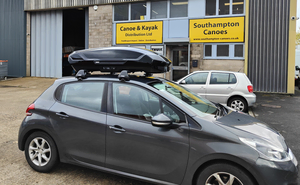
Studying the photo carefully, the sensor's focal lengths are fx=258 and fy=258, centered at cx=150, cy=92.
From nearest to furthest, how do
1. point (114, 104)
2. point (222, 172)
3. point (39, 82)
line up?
1. point (222, 172)
2. point (114, 104)
3. point (39, 82)

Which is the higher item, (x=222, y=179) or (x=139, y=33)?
(x=139, y=33)

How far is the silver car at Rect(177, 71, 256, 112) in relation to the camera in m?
8.70

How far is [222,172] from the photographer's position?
2.64m

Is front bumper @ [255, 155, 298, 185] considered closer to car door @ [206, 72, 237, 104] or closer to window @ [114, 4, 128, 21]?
car door @ [206, 72, 237, 104]

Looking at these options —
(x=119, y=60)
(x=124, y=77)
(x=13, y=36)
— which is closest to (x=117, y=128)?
(x=124, y=77)

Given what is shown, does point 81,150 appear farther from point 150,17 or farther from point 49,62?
point 49,62

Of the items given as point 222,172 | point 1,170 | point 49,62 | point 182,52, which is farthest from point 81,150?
point 49,62

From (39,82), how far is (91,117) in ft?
53.0

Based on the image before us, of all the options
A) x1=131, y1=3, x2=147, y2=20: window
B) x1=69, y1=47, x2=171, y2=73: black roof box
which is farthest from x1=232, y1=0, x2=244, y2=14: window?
x1=69, y1=47, x2=171, y2=73: black roof box

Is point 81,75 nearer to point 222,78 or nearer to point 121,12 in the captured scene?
point 222,78

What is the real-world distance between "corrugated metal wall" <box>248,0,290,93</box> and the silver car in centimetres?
598

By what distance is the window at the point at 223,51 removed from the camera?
1445 cm

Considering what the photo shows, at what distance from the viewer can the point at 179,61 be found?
52.6 feet

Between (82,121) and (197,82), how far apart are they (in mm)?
6459
